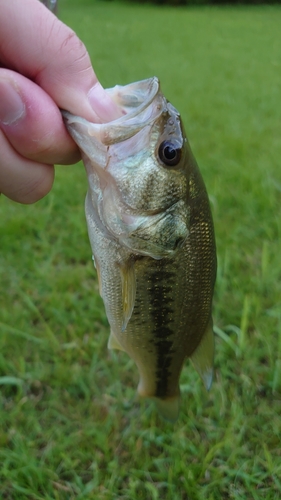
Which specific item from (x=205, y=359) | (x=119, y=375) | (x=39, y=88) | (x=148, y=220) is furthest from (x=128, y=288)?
(x=119, y=375)

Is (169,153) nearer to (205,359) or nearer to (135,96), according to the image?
(135,96)

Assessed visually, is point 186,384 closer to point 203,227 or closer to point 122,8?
point 203,227

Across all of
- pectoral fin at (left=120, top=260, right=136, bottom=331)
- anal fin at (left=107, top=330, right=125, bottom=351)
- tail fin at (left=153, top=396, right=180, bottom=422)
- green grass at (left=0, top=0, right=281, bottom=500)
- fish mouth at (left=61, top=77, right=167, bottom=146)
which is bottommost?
green grass at (left=0, top=0, right=281, bottom=500)

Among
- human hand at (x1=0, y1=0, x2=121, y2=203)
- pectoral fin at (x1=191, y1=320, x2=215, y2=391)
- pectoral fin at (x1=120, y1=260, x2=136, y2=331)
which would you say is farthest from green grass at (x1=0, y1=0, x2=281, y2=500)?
human hand at (x1=0, y1=0, x2=121, y2=203)

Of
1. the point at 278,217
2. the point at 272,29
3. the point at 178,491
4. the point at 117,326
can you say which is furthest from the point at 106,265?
the point at 272,29

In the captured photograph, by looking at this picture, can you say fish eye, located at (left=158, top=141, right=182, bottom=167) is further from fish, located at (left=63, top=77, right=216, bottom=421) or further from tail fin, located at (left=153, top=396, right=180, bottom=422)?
tail fin, located at (left=153, top=396, right=180, bottom=422)

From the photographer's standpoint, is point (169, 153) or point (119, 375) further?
point (119, 375)
